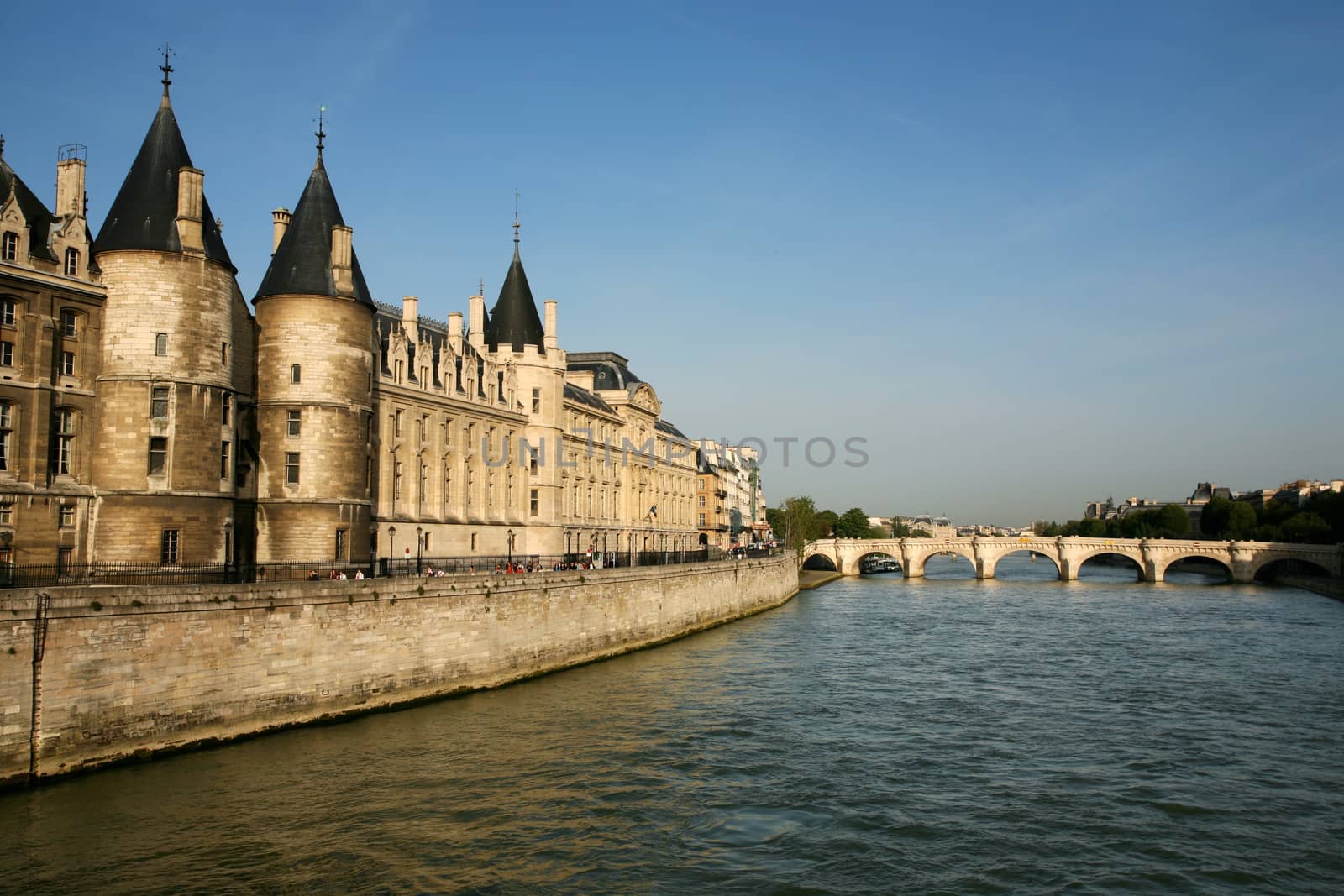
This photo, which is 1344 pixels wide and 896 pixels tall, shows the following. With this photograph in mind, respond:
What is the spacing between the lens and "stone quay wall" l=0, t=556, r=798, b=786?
20422 millimetres

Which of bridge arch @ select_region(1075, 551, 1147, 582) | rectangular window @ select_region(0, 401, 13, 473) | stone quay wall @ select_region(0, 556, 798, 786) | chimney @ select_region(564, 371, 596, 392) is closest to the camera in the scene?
stone quay wall @ select_region(0, 556, 798, 786)

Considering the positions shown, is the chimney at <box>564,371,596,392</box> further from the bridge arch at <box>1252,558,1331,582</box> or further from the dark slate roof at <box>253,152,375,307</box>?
the bridge arch at <box>1252,558,1331,582</box>

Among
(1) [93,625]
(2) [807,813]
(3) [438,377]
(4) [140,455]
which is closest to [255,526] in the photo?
(4) [140,455]

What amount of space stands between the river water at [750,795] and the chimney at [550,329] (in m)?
21.9

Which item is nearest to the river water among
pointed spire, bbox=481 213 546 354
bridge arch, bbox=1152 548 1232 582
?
pointed spire, bbox=481 213 546 354

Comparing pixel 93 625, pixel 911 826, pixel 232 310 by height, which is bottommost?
pixel 911 826

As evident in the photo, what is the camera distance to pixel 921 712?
31188 millimetres

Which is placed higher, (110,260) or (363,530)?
(110,260)

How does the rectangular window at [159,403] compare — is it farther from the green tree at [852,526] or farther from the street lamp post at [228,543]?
the green tree at [852,526]

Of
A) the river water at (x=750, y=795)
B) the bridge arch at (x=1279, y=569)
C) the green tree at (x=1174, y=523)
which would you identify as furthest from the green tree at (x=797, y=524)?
the river water at (x=750, y=795)

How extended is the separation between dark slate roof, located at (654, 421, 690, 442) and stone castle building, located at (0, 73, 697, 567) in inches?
1441

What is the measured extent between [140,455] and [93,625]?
7588 mm

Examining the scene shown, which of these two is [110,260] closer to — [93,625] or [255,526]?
[255,526]

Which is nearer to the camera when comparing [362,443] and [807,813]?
[807,813]
